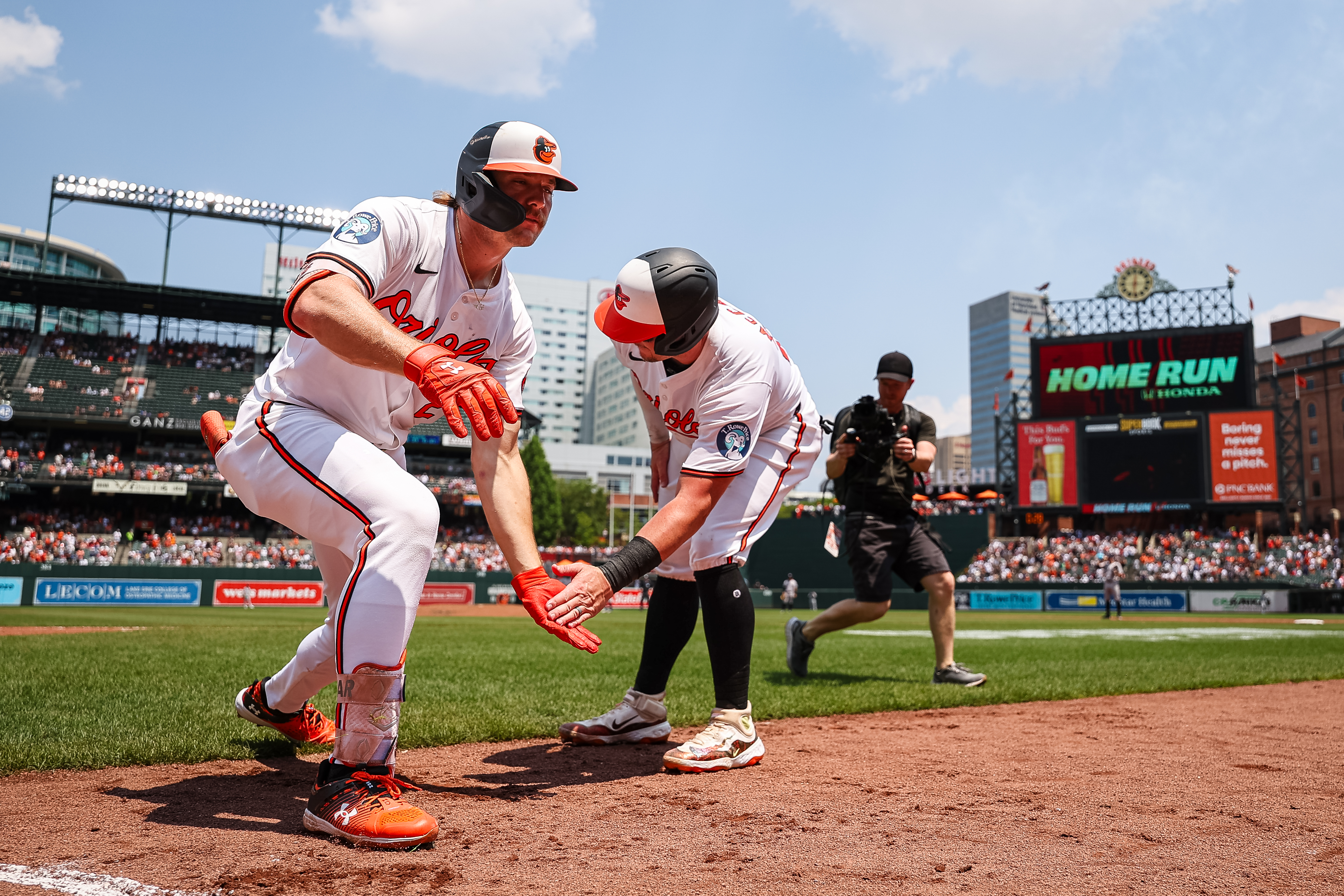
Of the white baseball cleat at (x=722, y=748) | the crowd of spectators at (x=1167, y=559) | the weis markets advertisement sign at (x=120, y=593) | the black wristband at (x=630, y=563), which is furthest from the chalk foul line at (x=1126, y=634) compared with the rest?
the crowd of spectators at (x=1167, y=559)

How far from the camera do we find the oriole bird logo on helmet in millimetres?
3006

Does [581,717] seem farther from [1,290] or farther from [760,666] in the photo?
[1,290]

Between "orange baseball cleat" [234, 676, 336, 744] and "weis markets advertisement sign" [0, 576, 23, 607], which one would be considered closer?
"orange baseball cleat" [234, 676, 336, 744]

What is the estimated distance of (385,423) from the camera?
3.19 m

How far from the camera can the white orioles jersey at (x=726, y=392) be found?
3.54m

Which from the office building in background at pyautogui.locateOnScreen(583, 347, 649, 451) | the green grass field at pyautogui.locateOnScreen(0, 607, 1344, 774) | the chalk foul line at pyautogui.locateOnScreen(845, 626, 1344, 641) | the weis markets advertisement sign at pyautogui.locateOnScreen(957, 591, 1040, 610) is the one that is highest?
the office building in background at pyautogui.locateOnScreen(583, 347, 649, 451)

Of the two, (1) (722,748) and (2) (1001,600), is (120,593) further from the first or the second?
(2) (1001,600)

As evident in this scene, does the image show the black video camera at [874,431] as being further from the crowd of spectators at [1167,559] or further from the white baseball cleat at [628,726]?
the crowd of spectators at [1167,559]

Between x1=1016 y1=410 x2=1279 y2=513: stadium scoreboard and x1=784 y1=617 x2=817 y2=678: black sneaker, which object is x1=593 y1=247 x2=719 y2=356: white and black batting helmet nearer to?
x1=784 y1=617 x2=817 y2=678: black sneaker

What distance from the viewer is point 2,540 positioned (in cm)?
3662

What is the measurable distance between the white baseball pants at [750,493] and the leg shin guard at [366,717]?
4.79 feet

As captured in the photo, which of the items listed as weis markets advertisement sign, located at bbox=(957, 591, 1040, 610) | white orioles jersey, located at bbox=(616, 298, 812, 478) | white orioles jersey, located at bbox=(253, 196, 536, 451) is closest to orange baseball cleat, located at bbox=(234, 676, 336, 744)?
white orioles jersey, located at bbox=(253, 196, 536, 451)

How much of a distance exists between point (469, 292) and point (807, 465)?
1.95 metres

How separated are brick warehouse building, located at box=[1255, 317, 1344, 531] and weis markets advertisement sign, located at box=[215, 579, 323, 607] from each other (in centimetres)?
6438
